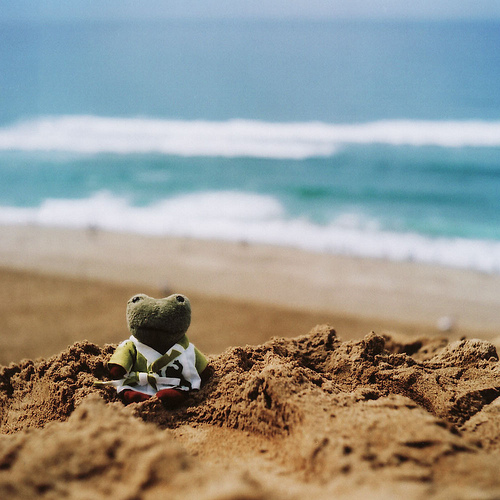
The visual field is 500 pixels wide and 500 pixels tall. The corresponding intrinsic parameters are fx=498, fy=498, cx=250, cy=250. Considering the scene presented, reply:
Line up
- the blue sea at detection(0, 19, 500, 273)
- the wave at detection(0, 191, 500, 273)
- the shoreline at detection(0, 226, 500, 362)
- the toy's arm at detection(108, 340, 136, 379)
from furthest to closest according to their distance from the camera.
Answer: the blue sea at detection(0, 19, 500, 273) < the wave at detection(0, 191, 500, 273) < the shoreline at detection(0, 226, 500, 362) < the toy's arm at detection(108, 340, 136, 379)

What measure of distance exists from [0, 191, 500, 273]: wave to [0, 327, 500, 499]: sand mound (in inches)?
200

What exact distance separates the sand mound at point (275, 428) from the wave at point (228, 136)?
38.9ft

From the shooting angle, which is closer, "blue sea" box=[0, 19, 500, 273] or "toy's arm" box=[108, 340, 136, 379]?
"toy's arm" box=[108, 340, 136, 379]

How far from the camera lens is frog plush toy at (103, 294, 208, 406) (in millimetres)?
1868

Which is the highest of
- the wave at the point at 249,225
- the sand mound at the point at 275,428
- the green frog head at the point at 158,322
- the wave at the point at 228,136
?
the wave at the point at 228,136

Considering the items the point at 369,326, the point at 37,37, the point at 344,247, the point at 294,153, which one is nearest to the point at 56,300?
the point at 369,326

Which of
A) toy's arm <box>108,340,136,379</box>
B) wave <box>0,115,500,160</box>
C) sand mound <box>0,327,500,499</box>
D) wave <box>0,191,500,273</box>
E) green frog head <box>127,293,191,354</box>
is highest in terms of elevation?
wave <box>0,115,500,160</box>

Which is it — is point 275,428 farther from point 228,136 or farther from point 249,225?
point 228,136

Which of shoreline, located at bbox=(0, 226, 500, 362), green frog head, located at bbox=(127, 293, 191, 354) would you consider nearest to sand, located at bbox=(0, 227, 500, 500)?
green frog head, located at bbox=(127, 293, 191, 354)

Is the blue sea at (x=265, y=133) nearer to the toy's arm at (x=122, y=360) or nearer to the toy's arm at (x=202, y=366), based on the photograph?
the toy's arm at (x=202, y=366)

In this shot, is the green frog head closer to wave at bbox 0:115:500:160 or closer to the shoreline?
the shoreline

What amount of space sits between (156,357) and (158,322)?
142mm

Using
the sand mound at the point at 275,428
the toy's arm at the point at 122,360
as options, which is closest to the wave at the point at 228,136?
the sand mound at the point at 275,428

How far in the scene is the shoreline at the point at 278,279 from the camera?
5156mm
